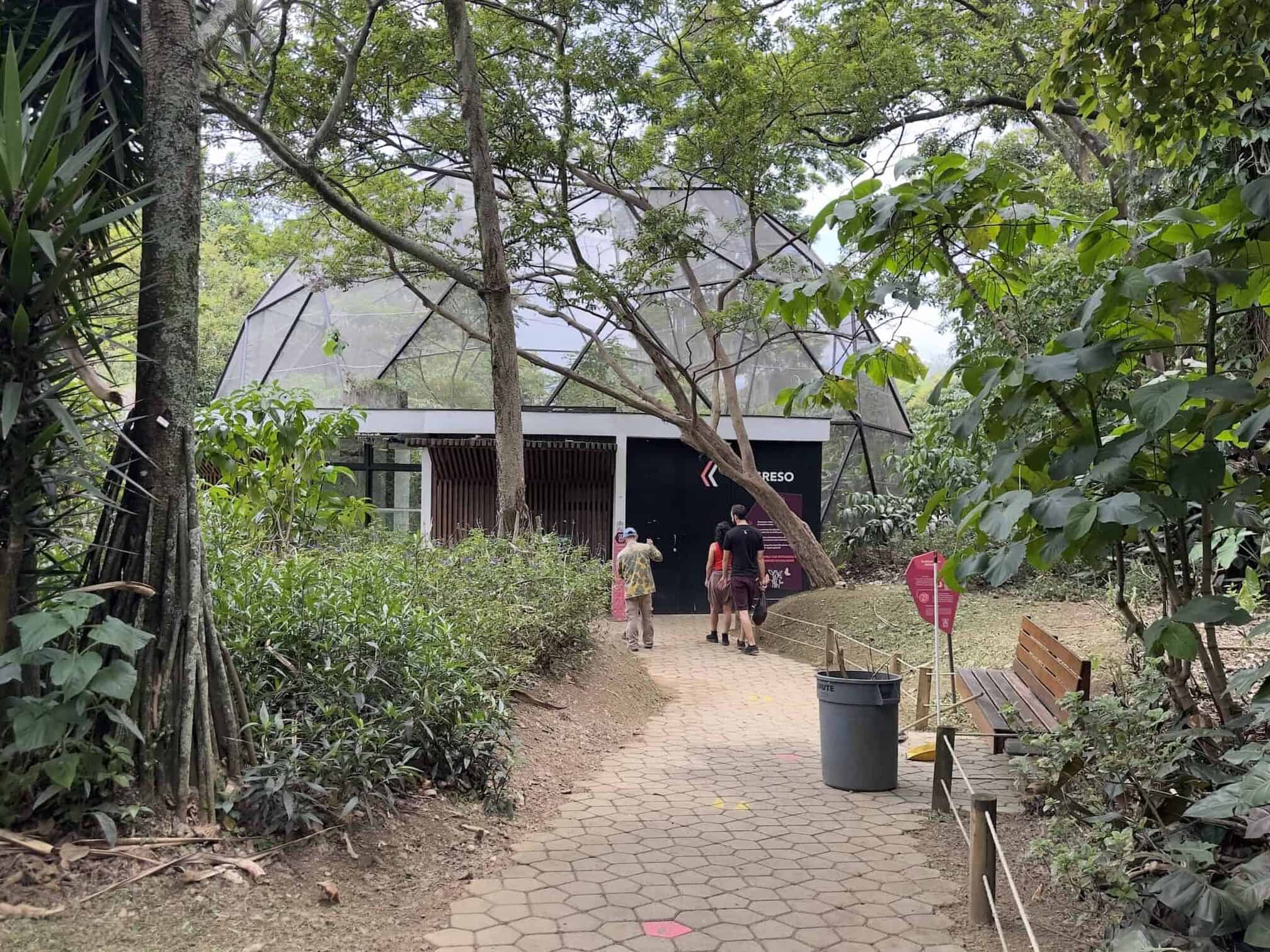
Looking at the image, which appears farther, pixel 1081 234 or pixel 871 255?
pixel 871 255

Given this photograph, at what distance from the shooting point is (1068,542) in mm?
2916

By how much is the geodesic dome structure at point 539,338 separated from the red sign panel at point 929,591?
29.5 ft

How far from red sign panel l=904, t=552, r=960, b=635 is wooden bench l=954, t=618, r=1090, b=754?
505mm

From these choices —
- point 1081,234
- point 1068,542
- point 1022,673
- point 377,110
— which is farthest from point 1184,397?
point 377,110

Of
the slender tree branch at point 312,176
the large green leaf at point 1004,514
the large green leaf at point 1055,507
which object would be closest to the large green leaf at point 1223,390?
the large green leaf at point 1055,507

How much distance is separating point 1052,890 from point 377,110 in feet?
37.1

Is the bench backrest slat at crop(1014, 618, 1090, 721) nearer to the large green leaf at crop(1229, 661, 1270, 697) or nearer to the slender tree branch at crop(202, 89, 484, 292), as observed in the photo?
the large green leaf at crop(1229, 661, 1270, 697)

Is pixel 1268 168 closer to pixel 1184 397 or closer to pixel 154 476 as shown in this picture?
pixel 1184 397

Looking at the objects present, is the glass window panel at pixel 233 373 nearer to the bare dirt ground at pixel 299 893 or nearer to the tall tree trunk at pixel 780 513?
the tall tree trunk at pixel 780 513

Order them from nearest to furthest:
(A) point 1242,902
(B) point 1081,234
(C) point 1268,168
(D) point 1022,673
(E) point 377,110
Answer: (A) point 1242,902 → (B) point 1081,234 → (C) point 1268,168 → (D) point 1022,673 → (E) point 377,110

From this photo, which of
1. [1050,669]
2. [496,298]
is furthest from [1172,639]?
[496,298]

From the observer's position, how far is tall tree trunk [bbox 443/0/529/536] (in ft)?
32.9

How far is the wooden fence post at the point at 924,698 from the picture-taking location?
312 inches

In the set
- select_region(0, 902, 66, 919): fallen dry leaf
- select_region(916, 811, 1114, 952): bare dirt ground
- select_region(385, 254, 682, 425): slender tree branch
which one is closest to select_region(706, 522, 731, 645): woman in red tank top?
select_region(385, 254, 682, 425): slender tree branch
